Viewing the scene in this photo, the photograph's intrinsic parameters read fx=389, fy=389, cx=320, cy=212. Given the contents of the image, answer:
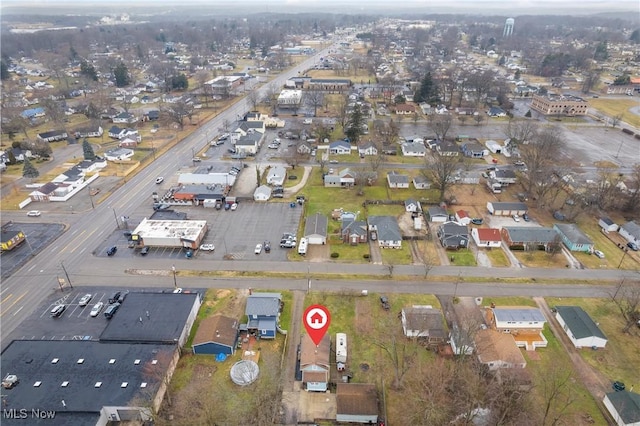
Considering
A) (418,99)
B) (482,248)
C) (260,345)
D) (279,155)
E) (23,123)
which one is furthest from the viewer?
(418,99)

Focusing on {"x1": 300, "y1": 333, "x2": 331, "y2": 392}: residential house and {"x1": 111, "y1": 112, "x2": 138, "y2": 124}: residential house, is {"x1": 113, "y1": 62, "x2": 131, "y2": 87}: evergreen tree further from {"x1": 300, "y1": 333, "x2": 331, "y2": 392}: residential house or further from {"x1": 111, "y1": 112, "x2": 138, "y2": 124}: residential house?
{"x1": 300, "y1": 333, "x2": 331, "y2": 392}: residential house

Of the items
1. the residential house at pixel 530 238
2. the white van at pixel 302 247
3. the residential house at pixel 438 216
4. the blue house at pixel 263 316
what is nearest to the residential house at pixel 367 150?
the residential house at pixel 438 216

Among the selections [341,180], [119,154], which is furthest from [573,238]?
[119,154]

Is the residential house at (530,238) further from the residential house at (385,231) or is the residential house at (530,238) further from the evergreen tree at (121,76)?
the evergreen tree at (121,76)

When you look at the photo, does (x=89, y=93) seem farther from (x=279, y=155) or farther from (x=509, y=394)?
(x=509, y=394)

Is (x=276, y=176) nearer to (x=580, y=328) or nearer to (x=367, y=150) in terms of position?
(x=367, y=150)

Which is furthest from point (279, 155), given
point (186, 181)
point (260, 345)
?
point (260, 345)
